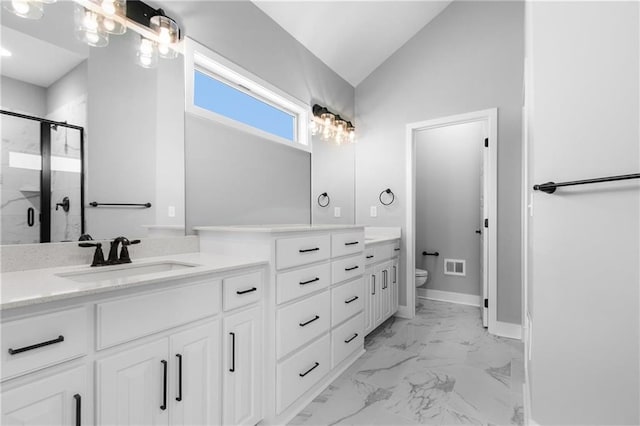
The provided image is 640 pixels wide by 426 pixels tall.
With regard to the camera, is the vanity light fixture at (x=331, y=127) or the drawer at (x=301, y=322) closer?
the drawer at (x=301, y=322)

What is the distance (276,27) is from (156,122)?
4.87 ft

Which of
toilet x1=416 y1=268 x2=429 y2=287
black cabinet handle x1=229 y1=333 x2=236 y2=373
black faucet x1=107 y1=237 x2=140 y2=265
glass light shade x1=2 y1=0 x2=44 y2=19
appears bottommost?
toilet x1=416 y1=268 x2=429 y2=287

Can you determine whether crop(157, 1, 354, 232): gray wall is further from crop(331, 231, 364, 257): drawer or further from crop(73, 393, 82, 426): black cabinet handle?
crop(73, 393, 82, 426): black cabinet handle

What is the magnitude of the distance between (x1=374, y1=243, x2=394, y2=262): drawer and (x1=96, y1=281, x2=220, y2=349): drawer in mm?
1781

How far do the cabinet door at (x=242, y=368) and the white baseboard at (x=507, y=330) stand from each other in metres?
2.37

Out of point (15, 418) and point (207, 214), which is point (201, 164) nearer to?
point (207, 214)

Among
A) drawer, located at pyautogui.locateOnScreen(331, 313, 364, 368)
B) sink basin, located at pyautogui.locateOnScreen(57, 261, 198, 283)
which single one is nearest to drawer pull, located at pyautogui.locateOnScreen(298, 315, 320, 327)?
drawer, located at pyautogui.locateOnScreen(331, 313, 364, 368)

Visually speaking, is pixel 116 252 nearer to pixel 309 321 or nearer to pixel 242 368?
pixel 242 368

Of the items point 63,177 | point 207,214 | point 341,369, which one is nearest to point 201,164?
point 207,214

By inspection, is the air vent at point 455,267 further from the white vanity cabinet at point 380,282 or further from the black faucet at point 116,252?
the black faucet at point 116,252

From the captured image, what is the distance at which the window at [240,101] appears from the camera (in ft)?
6.72

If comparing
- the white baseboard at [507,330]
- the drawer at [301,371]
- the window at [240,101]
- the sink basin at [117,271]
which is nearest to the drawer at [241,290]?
the sink basin at [117,271]

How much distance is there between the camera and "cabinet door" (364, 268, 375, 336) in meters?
2.65

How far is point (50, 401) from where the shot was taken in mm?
887
